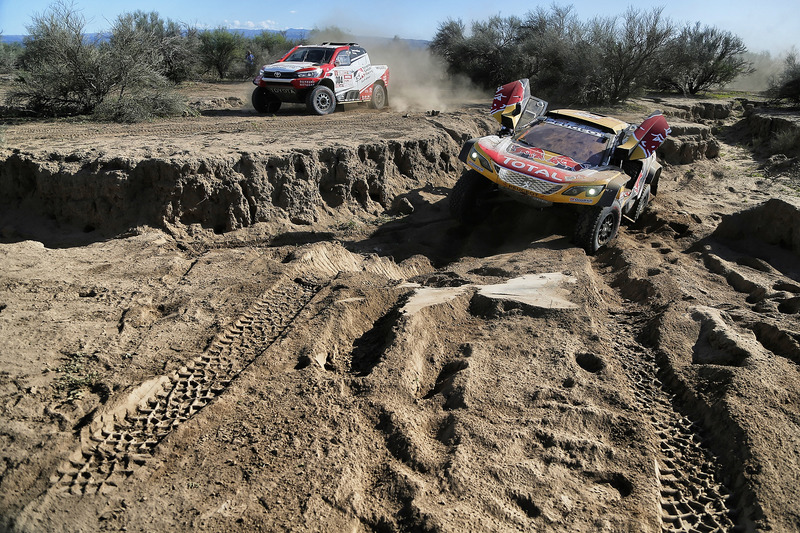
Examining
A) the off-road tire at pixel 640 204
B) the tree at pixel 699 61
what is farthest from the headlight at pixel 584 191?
the tree at pixel 699 61

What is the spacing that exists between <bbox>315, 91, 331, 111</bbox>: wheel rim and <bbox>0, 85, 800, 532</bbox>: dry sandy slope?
663cm

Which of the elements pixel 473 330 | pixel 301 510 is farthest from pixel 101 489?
pixel 473 330

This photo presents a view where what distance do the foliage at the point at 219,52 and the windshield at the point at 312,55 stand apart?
1296 centimetres

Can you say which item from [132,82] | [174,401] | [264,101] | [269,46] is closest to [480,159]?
[174,401]

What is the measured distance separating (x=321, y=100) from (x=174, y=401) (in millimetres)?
10450

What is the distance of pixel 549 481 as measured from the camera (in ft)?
10.9

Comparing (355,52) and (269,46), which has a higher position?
(269,46)

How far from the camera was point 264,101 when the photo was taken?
13.8 meters

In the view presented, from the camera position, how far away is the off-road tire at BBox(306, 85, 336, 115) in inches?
513

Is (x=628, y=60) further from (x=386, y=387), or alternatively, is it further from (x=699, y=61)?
(x=386, y=387)

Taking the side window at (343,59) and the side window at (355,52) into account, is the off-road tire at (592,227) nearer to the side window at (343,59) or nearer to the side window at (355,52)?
the side window at (343,59)

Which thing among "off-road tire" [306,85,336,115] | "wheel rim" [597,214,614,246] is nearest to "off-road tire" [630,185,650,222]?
"wheel rim" [597,214,614,246]

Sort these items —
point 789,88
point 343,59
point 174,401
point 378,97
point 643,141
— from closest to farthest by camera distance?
point 174,401
point 643,141
point 343,59
point 378,97
point 789,88

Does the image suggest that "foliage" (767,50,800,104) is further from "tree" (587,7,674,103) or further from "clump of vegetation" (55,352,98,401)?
"clump of vegetation" (55,352,98,401)
